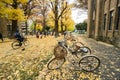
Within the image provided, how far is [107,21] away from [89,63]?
46.0 feet

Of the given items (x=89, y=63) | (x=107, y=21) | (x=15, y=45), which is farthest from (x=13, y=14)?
(x=89, y=63)

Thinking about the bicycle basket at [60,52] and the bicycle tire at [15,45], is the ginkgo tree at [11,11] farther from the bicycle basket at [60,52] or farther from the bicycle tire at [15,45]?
the bicycle basket at [60,52]

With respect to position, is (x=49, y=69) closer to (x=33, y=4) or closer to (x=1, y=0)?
(x=1, y=0)

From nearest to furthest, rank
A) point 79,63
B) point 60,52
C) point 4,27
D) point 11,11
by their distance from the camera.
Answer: point 79,63 < point 60,52 < point 11,11 < point 4,27

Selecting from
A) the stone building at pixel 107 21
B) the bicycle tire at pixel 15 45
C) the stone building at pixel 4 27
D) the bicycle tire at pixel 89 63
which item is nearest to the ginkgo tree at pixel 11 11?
the stone building at pixel 4 27

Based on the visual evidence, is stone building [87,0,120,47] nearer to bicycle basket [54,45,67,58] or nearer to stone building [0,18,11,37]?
bicycle basket [54,45,67,58]

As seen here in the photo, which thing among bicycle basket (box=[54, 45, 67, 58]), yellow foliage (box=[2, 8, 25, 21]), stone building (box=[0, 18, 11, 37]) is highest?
yellow foliage (box=[2, 8, 25, 21])

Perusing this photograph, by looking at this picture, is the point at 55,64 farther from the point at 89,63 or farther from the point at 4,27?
the point at 4,27

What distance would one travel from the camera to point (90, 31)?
A: 105 feet

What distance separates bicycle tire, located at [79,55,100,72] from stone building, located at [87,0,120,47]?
8785 mm

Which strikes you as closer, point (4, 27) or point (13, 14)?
point (13, 14)

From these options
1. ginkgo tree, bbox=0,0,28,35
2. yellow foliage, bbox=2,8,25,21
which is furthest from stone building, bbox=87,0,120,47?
ginkgo tree, bbox=0,0,28,35

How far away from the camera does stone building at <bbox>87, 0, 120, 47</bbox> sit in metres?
16.4

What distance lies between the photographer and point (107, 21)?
1973cm
